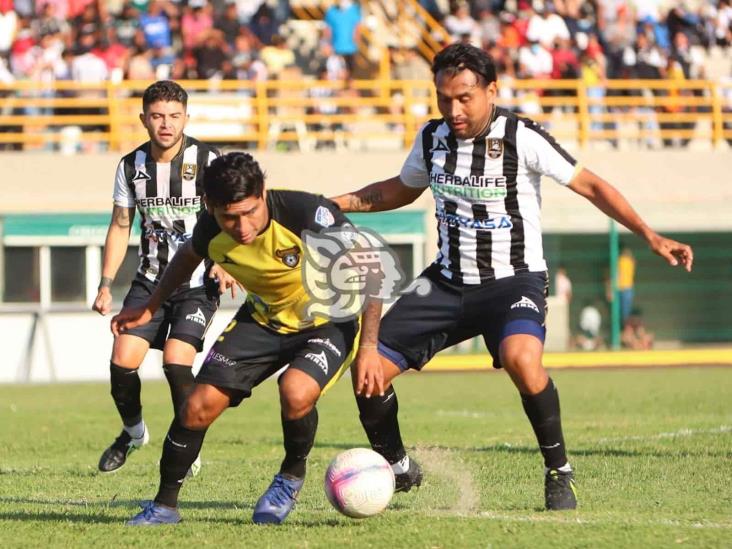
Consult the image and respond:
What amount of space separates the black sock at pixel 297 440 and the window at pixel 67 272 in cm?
1716

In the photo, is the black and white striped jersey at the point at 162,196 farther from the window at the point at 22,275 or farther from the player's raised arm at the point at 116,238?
the window at the point at 22,275

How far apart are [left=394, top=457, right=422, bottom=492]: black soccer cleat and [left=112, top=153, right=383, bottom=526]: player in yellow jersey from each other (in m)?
0.79

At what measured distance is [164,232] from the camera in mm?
8938

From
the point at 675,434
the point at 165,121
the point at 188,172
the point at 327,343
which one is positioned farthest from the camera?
the point at 675,434

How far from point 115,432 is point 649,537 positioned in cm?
762

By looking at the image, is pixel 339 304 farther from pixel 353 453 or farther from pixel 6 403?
pixel 6 403

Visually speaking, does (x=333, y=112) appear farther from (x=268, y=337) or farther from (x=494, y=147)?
(x=268, y=337)

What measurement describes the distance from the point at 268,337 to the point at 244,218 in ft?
2.43

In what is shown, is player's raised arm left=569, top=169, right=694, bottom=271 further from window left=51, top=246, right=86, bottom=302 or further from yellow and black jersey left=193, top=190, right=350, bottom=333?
window left=51, top=246, right=86, bottom=302

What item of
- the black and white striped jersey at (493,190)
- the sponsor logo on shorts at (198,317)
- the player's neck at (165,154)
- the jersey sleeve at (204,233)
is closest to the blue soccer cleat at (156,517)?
the jersey sleeve at (204,233)

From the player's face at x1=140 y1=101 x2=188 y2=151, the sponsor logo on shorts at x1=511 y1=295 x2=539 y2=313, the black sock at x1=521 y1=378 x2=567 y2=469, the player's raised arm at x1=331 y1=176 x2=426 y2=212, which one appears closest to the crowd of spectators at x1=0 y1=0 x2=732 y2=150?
the player's face at x1=140 y1=101 x2=188 y2=151

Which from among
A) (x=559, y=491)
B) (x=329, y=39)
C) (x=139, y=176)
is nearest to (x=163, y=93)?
(x=139, y=176)

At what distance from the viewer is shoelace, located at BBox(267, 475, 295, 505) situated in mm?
6591

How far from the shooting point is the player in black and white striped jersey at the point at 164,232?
8828 millimetres
